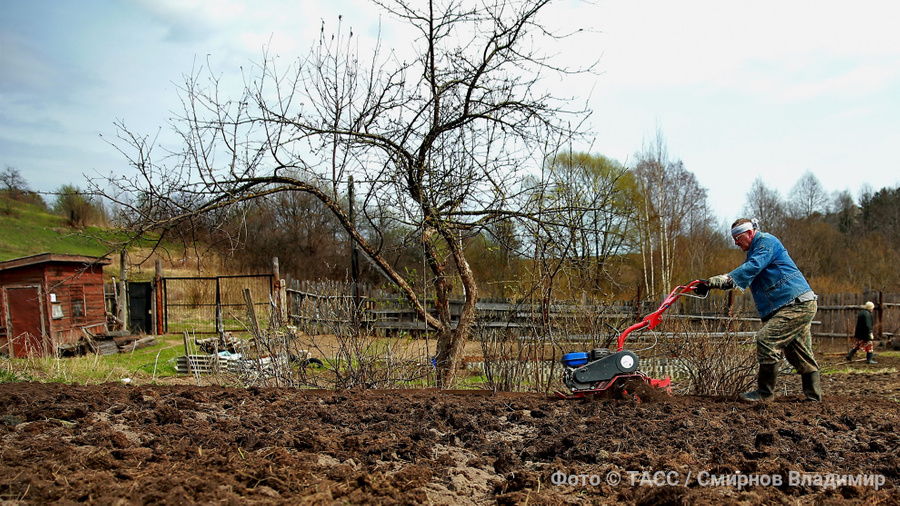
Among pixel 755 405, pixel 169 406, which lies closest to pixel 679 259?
pixel 755 405

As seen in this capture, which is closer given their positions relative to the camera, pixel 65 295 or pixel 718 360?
pixel 718 360

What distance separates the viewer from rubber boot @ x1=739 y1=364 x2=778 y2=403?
5141 millimetres

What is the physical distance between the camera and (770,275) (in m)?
5.27

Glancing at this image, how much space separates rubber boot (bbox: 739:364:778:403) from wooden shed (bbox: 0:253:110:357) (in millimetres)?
14617

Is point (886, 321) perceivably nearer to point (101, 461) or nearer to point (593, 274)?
point (593, 274)

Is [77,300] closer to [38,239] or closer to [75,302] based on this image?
[75,302]

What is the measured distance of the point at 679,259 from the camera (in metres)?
31.1

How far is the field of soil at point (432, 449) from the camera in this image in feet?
9.46

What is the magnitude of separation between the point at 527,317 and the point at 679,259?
1039 inches

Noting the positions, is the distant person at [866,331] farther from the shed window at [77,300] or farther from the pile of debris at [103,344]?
the shed window at [77,300]

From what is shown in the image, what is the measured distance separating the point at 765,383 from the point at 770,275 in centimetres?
97

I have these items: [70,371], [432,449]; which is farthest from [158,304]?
[432,449]

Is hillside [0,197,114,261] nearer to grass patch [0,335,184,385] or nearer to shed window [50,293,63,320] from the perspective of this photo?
shed window [50,293,63,320]

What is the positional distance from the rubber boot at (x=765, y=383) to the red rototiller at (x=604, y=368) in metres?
0.81
